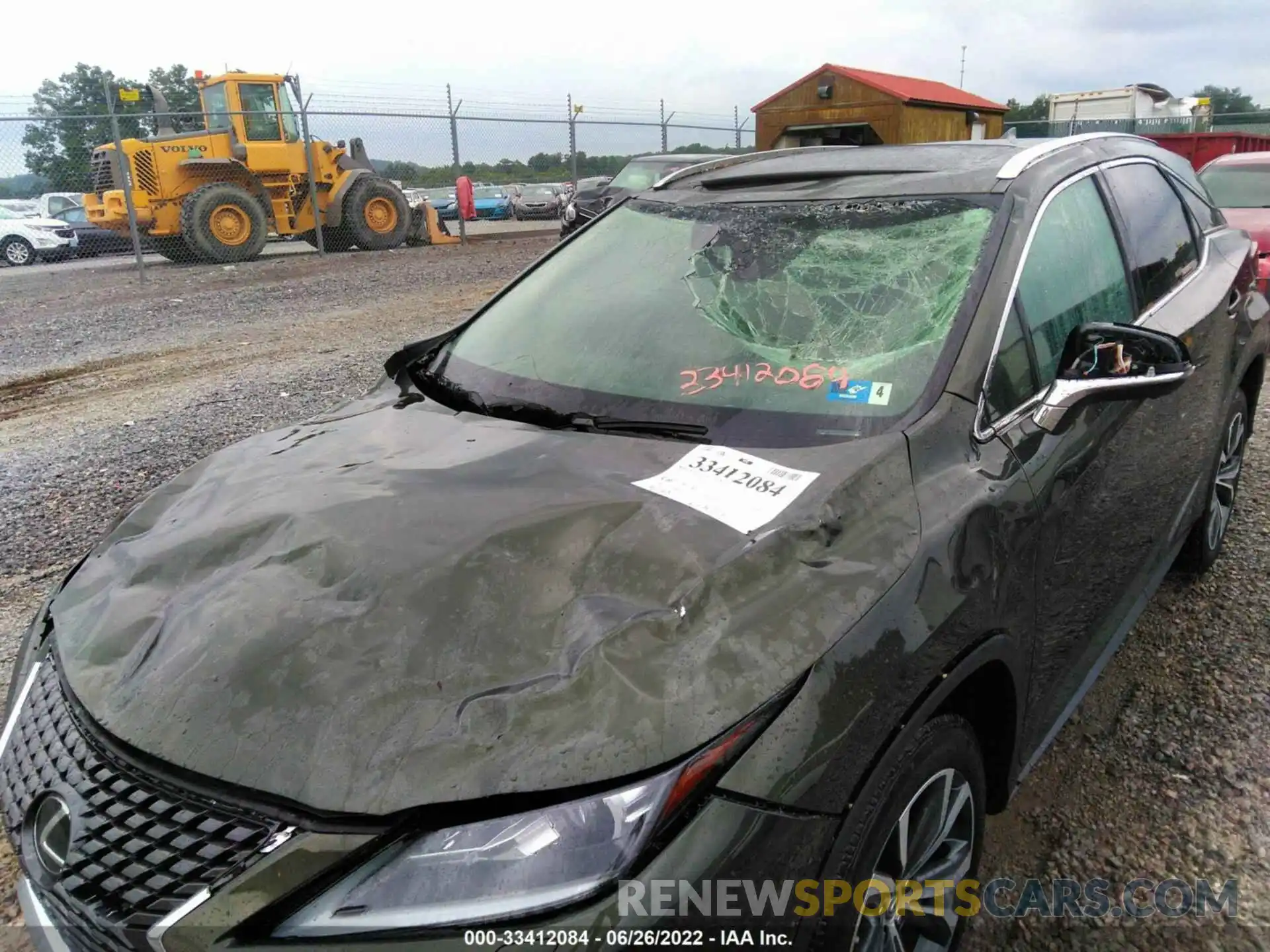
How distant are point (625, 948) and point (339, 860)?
41 centimetres

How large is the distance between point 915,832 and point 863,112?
16.5 meters

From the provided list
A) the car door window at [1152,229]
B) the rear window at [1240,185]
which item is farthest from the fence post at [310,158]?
the car door window at [1152,229]

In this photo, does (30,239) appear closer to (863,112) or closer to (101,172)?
(101,172)

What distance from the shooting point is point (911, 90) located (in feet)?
54.7

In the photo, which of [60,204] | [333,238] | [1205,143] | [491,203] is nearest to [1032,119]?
[1205,143]

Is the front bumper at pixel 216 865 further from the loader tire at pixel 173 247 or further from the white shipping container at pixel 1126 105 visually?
the white shipping container at pixel 1126 105

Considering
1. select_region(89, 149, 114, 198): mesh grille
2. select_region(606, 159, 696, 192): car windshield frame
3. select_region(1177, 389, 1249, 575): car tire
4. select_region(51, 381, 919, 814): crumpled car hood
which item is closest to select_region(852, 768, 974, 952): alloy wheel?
select_region(51, 381, 919, 814): crumpled car hood

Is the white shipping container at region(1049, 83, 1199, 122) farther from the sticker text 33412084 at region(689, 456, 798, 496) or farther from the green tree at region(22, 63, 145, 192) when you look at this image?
the sticker text 33412084 at region(689, 456, 798, 496)

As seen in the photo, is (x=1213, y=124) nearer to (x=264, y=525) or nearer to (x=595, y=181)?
(x=595, y=181)

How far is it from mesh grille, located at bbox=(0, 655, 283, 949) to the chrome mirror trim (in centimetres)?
181

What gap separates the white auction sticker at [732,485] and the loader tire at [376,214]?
16015 mm

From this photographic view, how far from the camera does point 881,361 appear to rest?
215 centimetres

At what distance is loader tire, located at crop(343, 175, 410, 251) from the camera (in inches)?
646

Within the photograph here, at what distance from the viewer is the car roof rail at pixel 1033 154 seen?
2.48 m
